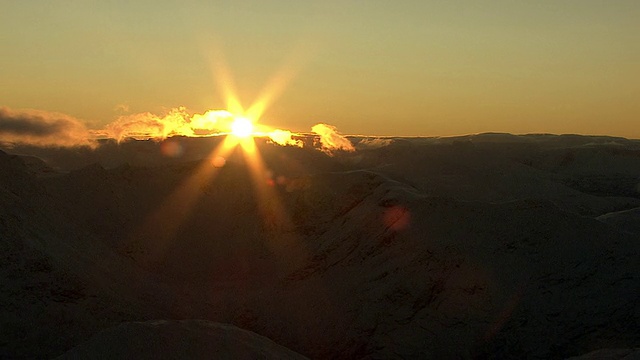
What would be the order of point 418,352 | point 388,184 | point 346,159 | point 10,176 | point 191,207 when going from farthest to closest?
point 346,159, point 191,207, point 388,184, point 10,176, point 418,352

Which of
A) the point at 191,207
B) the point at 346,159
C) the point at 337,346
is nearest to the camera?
the point at 337,346

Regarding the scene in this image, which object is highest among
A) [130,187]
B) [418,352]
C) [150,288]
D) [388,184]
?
[130,187]

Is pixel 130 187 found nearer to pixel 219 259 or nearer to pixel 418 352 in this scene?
pixel 219 259

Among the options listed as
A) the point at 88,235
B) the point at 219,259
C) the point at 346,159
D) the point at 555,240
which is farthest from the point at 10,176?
the point at 346,159

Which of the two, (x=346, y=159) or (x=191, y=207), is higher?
(x=346, y=159)

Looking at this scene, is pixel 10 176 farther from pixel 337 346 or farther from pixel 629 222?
pixel 629 222

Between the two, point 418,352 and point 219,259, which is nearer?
point 418,352

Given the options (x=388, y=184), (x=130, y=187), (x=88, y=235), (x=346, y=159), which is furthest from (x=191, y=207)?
(x=346, y=159)
